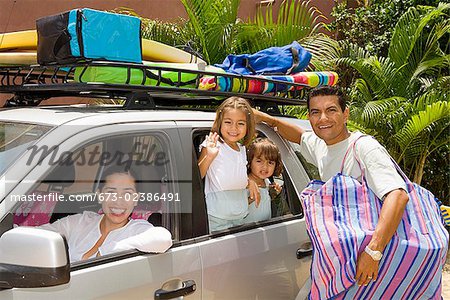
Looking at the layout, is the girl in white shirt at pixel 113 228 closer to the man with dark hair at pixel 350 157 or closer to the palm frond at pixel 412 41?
the man with dark hair at pixel 350 157

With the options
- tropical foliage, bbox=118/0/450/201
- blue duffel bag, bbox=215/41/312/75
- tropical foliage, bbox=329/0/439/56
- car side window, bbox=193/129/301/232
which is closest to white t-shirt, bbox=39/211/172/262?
car side window, bbox=193/129/301/232

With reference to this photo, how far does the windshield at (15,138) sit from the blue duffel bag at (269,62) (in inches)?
67.5

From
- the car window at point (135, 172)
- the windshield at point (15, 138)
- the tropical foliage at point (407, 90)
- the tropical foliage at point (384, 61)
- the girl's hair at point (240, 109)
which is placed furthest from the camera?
the tropical foliage at point (407, 90)

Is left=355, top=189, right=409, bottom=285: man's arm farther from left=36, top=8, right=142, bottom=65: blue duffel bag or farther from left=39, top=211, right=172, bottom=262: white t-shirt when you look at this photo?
left=36, top=8, right=142, bottom=65: blue duffel bag

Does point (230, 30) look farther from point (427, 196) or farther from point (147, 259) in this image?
point (147, 259)

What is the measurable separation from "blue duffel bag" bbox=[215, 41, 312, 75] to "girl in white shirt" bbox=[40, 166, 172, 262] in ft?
4.89

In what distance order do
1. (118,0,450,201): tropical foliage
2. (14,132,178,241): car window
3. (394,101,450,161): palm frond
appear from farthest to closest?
1. (118,0,450,201): tropical foliage
2. (394,101,450,161): palm frond
3. (14,132,178,241): car window

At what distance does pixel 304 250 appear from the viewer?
3307 mm

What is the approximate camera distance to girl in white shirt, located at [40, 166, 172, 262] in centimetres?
257

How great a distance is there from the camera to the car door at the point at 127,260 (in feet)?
7.54

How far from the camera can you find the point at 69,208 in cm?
321

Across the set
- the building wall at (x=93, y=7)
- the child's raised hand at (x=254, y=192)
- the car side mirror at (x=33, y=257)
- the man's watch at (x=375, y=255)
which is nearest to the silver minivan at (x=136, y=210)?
the car side mirror at (x=33, y=257)

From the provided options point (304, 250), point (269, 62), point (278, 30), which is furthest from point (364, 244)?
point (278, 30)

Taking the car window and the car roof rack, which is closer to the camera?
the car window
